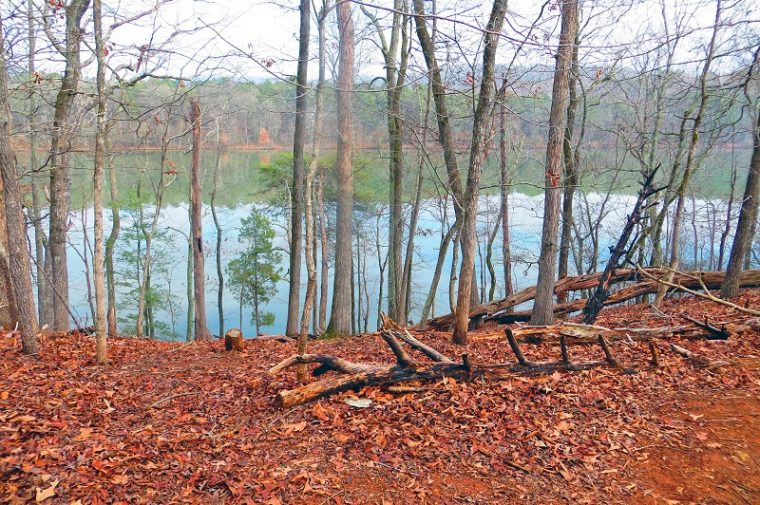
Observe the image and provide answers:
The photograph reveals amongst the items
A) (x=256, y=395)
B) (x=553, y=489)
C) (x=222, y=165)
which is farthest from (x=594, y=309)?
(x=222, y=165)

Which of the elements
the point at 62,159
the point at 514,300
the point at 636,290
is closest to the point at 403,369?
the point at 514,300

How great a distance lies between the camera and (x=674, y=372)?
5.32 metres

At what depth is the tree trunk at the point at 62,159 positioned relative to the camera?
23.6ft

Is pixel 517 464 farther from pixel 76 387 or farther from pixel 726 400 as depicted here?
pixel 76 387

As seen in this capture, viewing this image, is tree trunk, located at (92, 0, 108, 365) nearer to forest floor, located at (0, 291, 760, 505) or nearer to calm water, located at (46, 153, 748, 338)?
A: forest floor, located at (0, 291, 760, 505)

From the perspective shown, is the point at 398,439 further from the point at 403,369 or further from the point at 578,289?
the point at 578,289

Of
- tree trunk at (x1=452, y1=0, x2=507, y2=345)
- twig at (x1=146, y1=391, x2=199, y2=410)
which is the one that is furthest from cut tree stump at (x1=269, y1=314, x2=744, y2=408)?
tree trunk at (x1=452, y1=0, x2=507, y2=345)

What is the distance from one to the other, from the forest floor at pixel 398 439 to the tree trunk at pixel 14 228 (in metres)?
0.69

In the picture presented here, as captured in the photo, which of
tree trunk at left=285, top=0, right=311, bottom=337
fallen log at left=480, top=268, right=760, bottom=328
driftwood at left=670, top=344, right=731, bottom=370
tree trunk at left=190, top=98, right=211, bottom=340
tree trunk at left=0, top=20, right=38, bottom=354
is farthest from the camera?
tree trunk at left=190, top=98, right=211, bottom=340

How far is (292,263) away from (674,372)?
7.92 metres

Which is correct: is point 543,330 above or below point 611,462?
above

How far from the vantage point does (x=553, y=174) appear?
743 centimetres

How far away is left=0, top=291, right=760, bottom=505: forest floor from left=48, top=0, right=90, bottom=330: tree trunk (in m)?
3.88

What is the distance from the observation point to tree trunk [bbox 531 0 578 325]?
7.44 metres
